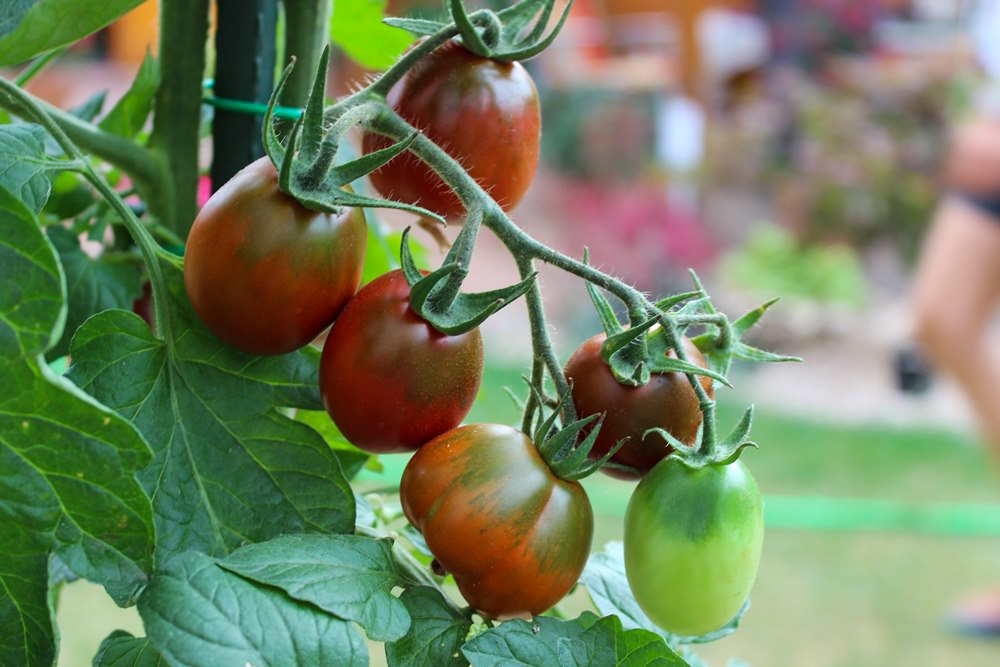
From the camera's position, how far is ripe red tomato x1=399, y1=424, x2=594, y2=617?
38cm

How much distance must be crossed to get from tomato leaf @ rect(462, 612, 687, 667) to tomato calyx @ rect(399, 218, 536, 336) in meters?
0.10

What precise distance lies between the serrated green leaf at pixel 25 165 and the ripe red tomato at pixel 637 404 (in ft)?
0.65

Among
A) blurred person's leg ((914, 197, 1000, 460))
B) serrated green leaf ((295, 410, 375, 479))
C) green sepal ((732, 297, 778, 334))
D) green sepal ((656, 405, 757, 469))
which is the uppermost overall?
green sepal ((732, 297, 778, 334))

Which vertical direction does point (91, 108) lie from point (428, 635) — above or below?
above

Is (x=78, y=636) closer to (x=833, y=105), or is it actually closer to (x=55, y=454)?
(x=55, y=454)

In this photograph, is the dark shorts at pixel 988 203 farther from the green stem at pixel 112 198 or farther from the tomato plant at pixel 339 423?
the green stem at pixel 112 198

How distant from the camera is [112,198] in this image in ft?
1.35

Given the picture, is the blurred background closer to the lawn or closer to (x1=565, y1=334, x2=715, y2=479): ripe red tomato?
the lawn

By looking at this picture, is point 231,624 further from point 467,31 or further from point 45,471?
point 467,31

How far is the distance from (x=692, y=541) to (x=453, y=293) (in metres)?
0.12

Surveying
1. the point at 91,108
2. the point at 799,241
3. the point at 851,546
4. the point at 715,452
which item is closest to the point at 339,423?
the point at 715,452

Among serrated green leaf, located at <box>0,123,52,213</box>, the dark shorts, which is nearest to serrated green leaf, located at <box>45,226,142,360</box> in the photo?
serrated green leaf, located at <box>0,123,52,213</box>

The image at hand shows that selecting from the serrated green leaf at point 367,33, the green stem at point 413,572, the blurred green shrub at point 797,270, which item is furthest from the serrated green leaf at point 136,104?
the blurred green shrub at point 797,270

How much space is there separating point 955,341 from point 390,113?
7.71 ft
